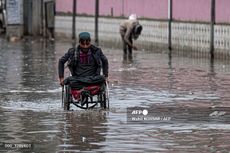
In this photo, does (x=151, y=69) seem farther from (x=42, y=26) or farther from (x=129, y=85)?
(x=42, y=26)

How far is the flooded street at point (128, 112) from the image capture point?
1227cm

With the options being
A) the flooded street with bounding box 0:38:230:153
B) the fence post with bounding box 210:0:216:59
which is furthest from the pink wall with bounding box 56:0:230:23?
the flooded street with bounding box 0:38:230:153

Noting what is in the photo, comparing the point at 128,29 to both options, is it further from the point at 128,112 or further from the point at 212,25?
the point at 128,112

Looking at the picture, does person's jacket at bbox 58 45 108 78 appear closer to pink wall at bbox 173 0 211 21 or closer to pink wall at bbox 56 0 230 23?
pink wall at bbox 56 0 230 23

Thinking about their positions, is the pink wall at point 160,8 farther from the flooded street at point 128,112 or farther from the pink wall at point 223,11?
the flooded street at point 128,112

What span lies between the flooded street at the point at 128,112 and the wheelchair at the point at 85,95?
188 mm

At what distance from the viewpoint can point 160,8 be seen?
1430 inches

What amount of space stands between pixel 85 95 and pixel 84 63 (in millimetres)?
690

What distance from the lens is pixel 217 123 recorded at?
14.2 metres

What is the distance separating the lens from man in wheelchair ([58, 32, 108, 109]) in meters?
16.0

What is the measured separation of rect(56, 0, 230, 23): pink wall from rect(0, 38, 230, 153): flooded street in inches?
147

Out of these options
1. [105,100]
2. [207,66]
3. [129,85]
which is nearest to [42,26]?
[207,66]

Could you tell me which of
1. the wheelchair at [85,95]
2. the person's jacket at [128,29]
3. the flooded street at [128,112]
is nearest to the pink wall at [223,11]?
the flooded street at [128,112]

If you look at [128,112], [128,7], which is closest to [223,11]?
[128,7]
